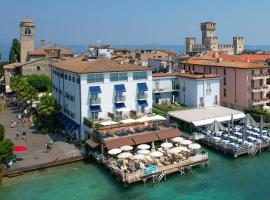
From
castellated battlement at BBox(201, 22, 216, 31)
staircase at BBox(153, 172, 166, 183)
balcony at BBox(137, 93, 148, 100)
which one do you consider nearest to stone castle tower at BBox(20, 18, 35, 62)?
balcony at BBox(137, 93, 148, 100)

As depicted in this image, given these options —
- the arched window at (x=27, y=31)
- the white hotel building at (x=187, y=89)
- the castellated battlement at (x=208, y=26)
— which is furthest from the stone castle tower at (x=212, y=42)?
the white hotel building at (x=187, y=89)

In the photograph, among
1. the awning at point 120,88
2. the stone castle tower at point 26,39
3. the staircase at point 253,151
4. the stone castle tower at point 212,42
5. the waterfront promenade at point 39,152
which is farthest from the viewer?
the stone castle tower at point 212,42

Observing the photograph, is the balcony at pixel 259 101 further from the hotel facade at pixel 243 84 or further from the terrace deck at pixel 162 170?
the terrace deck at pixel 162 170

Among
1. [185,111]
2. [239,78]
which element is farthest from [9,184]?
[239,78]

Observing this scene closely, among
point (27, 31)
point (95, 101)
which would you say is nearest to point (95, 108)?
point (95, 101)

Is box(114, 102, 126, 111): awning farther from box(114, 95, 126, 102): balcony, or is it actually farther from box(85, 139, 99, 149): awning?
box(85, 139, 99, 149): awning
